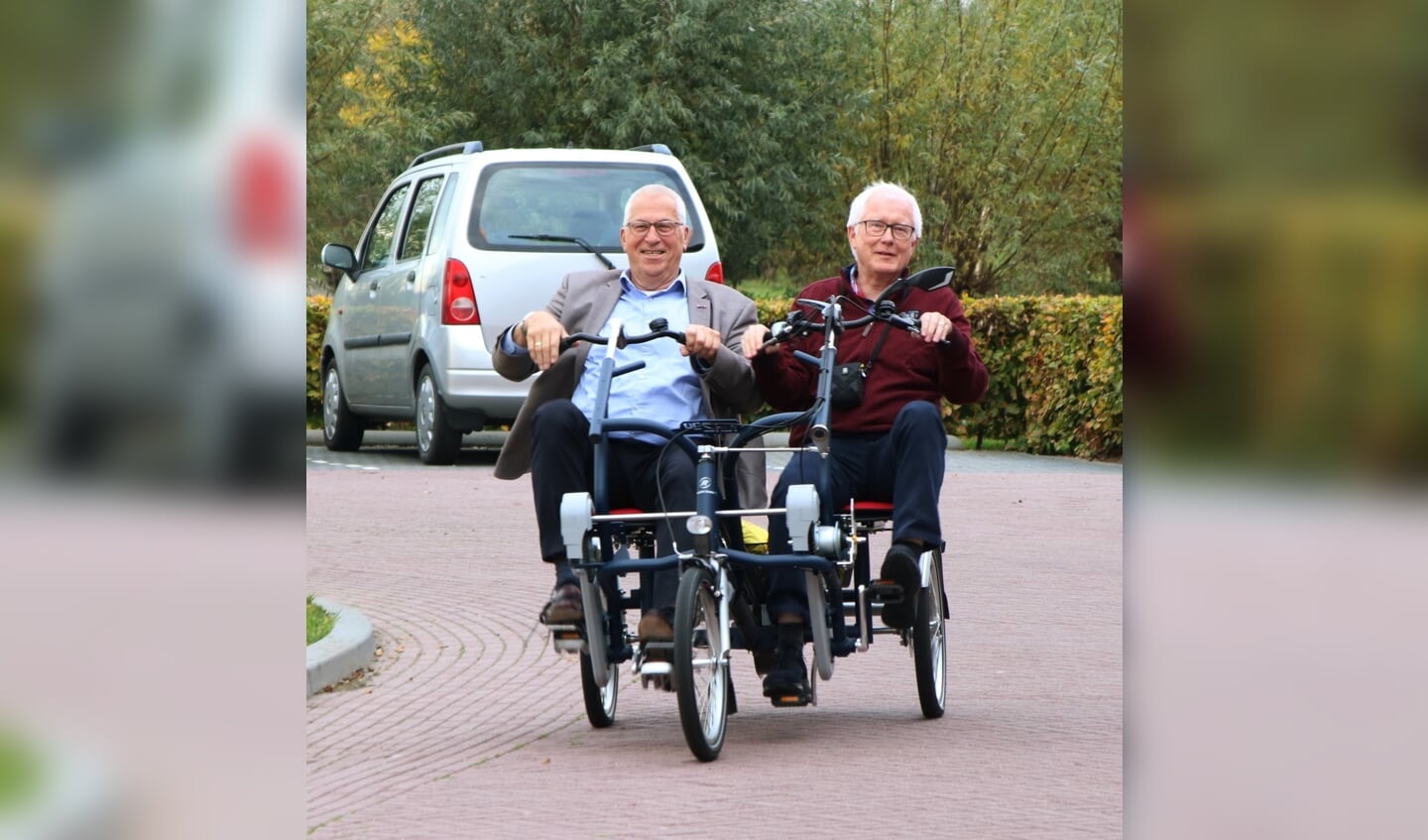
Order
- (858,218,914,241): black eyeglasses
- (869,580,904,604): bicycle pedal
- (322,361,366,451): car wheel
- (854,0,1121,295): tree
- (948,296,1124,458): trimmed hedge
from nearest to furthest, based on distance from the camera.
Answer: (869,580,904,604): bicycle pedal < (858,218,914,241): black eyeglasses < (322,361,366,451): car wheel < (948,296,1124,458): trimmed hedge < (854,0,1121,295): tree

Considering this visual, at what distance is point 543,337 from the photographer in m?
5.57

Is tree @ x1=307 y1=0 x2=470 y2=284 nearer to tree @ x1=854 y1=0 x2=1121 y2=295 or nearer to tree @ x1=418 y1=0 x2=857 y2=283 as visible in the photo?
tree @ x1=418 y1=0 x2=857 y2=283

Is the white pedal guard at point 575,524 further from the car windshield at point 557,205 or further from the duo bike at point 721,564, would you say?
the car windshield at point 557,205

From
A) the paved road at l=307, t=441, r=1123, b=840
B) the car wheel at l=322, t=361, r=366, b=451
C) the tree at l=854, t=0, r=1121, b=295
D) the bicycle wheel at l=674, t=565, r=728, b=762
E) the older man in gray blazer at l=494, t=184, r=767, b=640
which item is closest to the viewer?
the paved road at l=307, t=441, r=1123, b=840

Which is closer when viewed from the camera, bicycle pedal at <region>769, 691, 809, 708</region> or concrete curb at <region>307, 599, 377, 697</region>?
bicycle pedal at <region>769, 691, 809, 708</region>

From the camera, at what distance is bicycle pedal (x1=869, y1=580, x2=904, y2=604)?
5617 millimetres

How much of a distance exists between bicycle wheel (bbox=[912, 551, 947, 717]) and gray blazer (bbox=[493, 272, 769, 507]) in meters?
0.57

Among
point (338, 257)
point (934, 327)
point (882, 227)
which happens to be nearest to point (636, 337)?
point (934, 327)

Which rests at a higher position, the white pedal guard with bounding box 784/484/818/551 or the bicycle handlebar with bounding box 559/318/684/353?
the bicycle handlebar with bounding box 559/318/684/353

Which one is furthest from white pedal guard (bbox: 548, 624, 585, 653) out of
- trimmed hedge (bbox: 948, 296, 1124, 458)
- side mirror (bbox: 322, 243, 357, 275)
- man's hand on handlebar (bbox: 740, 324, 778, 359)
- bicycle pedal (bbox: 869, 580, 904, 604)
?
trimmed hedge (bbox: 948, 296, 1124, 458)

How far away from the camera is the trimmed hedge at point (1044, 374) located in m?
16.8
